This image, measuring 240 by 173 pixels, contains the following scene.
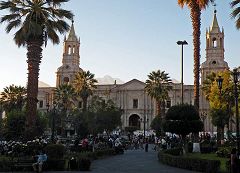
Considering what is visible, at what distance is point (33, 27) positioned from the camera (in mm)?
23062

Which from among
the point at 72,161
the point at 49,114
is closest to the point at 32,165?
the point at 72,161

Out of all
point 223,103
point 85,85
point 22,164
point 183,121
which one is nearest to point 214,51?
point 85,85

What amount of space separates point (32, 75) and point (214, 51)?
57.9m

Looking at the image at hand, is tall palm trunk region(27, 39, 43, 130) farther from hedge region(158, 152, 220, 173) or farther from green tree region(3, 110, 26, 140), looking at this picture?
green tree region(3, 110, 26, 140)

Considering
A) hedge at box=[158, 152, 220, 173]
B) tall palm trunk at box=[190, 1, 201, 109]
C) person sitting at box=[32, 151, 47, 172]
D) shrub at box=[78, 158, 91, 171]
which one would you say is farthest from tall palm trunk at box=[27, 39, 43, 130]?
tall palm trunk at box=[190, 1, 201, 109]

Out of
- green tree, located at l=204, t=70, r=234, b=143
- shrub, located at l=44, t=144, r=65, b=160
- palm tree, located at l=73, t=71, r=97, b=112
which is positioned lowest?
shrub, located at l=44, t=144, r=65, b=160

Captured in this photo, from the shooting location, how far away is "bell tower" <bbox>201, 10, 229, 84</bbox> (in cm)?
7531

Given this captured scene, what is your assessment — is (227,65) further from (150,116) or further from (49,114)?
(49,114)

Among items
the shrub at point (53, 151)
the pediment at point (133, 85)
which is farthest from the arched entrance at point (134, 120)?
the shrub at point (53, 151)

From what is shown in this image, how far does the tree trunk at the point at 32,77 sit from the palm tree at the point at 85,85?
35729mm

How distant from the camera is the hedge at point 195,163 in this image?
16925 mm

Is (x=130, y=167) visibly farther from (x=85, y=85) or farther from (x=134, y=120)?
(x=134, y=120)

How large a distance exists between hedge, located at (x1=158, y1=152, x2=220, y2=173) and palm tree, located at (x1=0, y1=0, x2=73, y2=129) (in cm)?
796

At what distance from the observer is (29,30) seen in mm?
23062
